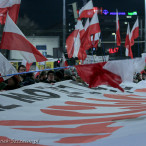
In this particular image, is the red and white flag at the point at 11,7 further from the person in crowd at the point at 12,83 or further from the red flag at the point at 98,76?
the red flag at the point at 98,76

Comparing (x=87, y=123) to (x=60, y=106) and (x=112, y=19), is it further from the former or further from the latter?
(x=112, y=19)

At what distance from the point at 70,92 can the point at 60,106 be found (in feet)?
3.56

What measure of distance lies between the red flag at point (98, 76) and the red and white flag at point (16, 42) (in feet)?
2.53

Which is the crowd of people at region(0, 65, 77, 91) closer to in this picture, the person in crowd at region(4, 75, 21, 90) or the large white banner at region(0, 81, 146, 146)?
the person in crowd at region(4, 75, 21, 90)

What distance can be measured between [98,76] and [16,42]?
133 centimetres

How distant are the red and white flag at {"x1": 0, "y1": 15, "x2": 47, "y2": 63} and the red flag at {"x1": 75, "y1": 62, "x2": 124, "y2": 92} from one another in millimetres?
770

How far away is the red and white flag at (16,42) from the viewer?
4066 millimetres

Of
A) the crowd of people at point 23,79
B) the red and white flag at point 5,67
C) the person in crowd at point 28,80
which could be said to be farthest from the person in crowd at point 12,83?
the red and white flag at point 5,67

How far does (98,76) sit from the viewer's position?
389 cm

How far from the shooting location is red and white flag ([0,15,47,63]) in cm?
407

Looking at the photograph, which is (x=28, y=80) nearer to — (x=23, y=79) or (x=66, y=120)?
(x=23, y=79)

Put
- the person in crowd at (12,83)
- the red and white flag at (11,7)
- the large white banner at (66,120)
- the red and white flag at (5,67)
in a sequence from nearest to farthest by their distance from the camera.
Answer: the large white banner at (66,120)
the red and white flag at (5,67)
the person in crowd at (12,83)
the red and white flag at (11,7)

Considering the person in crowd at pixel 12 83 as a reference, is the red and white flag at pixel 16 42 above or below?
above

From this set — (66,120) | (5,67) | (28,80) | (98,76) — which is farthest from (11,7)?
(66,120)
